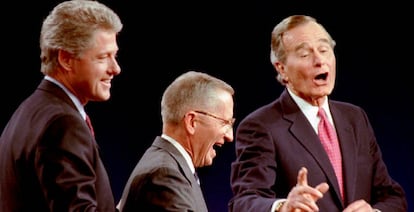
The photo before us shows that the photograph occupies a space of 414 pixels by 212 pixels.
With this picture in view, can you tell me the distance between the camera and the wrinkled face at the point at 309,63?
2635 millimetres

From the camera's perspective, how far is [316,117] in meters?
2.67

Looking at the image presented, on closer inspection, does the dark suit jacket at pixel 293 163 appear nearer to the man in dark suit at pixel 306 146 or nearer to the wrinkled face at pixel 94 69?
the man in dark suit at pixel 306 146

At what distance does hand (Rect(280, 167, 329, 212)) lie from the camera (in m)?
2.23

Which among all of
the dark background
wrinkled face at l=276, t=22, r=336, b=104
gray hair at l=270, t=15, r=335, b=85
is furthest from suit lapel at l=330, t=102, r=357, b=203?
the dark background

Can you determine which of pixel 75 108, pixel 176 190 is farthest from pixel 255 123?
pixel 75 108

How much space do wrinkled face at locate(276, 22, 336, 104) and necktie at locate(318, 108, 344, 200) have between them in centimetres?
8

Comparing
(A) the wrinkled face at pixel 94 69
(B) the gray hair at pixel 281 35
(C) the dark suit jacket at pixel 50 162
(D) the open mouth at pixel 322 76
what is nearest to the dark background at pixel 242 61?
(B) the gray hair at pixel 281 35

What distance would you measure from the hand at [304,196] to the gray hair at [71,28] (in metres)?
0.74

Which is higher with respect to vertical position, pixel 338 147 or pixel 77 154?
pixel 77 154

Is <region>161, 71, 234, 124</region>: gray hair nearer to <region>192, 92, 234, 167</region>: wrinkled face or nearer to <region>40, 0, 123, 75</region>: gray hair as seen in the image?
<region>192, 92, 234, 167</region>: wrinkled face

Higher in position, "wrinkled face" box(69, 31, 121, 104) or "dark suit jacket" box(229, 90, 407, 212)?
"wrinkled face" box(69, 31, 121, 104)

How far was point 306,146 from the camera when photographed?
258cm

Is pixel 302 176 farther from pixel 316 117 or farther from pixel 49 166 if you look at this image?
pixel 49 166

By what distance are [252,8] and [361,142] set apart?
1.55 metres
